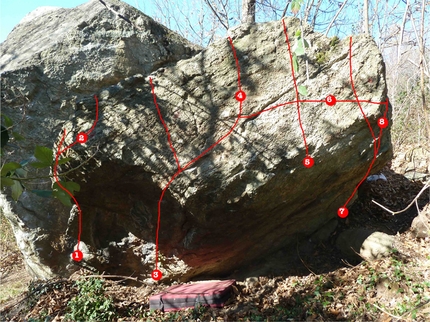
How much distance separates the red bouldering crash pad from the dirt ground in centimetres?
7

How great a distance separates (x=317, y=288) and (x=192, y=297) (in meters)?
1.23

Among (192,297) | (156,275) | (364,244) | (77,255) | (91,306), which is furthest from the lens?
(77,255)

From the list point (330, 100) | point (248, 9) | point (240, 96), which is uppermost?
point (248, 9)

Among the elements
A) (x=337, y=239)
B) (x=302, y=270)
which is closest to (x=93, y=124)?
(x=302, y=270)

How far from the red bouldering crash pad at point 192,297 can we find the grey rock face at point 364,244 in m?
1.34

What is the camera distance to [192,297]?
4016mm

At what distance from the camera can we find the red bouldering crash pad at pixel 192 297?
3979mm

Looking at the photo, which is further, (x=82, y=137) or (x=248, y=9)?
(x=248, y=9)

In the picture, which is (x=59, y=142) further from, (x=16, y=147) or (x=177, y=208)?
(x=16, y=147)

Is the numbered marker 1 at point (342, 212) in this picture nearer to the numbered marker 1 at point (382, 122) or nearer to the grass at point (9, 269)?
the numbered marker 1 at point (382, 122)

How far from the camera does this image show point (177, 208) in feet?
13.1

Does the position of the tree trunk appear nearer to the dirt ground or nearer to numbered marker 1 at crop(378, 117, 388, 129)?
the dirt ground

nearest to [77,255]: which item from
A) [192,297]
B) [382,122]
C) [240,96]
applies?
[192,297]

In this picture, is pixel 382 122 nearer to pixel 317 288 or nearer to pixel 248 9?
pixel 317 288
